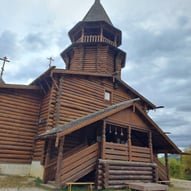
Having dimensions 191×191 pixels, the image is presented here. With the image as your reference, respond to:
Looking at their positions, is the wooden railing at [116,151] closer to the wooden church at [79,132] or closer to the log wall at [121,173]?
the wooden church at [79,132]

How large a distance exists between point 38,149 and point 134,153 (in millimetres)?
6187

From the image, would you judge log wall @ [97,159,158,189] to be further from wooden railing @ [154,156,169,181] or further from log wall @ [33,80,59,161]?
log wall @ [33,80,59,161]

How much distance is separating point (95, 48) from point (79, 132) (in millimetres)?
9169

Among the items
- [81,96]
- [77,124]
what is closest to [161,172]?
[81,96]

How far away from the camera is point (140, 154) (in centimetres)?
1281

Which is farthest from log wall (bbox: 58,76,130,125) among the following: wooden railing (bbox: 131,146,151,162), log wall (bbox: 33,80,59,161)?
wooden railing (bbox: 131,146,151,162)

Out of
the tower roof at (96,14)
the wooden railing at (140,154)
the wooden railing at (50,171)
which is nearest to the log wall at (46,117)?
the wooden railing at (50,171)

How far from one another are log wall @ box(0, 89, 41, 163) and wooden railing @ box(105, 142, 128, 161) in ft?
19.4

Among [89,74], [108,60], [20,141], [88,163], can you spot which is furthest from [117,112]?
[108,60]

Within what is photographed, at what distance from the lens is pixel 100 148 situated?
11.4 metres

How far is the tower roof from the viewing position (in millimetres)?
21792

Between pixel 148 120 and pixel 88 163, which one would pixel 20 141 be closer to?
pixel 88 163

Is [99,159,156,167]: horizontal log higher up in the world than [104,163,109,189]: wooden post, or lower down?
higher up

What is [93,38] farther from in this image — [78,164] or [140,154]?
[78,164]
